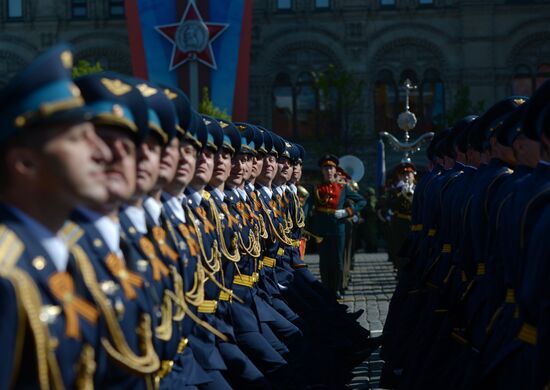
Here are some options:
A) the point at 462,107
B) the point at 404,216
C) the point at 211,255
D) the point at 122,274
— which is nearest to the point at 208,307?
the point at 211,255

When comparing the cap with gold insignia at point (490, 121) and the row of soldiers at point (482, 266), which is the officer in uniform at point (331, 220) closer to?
the row of soldiers at point (482, 266)

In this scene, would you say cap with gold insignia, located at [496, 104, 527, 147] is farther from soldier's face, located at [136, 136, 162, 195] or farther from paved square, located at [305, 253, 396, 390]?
paved square, located at [305, 253, 396, 390]

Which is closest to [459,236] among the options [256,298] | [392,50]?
[256,298]

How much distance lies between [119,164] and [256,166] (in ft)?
21.5

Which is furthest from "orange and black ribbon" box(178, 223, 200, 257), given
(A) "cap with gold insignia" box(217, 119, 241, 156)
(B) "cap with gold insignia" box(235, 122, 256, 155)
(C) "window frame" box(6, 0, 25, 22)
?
(C) "window frame" box(6, 0, 25, 22)

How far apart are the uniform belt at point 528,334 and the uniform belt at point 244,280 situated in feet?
10.8

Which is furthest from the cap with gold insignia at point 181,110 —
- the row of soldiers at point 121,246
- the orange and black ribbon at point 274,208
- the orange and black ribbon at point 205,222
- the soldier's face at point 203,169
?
the orange and black ribbon at point 274,208

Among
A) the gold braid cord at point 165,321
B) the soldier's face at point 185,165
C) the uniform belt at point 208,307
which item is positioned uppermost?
the soldier's face at point 185,165

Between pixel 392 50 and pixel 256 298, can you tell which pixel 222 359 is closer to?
pixel 256 298

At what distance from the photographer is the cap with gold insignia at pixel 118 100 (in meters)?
4.27

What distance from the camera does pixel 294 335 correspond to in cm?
959

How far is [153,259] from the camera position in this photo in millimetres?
5066

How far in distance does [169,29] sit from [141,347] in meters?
36.0

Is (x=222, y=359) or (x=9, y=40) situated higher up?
(x=9, y=40)
